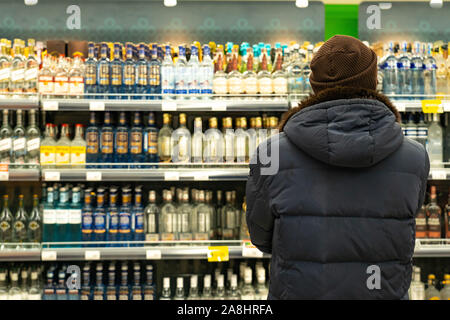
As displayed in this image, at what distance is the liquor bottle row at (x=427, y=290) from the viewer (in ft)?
11.6

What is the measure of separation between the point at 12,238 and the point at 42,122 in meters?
0.87

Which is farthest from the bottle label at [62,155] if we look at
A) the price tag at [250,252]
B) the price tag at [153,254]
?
the price tag at [250,252]

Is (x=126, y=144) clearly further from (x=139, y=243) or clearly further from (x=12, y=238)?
(x=12, y=238)

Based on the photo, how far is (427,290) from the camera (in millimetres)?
3600

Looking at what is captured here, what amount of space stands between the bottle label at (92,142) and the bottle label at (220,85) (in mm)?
893

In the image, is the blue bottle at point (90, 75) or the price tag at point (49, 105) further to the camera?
the blue bottle at point (90, 75)

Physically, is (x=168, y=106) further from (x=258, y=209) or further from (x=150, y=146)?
(x=258, y=209)

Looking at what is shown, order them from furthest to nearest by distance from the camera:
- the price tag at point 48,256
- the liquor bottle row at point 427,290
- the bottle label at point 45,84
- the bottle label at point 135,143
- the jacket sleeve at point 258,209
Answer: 1. the liquor bottle row at point 427,290
2. the bottle label at point 135,143
3. the bottle label at point 45,84
4. the price tag at point 48,256
5. the jacket sleeve at point 258,209

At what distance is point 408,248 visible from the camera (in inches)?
54.4

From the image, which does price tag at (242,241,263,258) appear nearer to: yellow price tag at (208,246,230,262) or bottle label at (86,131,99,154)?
yellow price tag at (208,246,230,262)

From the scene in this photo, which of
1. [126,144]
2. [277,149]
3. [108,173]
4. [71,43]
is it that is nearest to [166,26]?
[71,43]

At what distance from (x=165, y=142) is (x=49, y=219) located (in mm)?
946

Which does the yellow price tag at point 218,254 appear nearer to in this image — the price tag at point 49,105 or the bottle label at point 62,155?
the bottle label at point 62,155

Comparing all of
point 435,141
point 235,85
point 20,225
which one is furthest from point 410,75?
point 20,225
